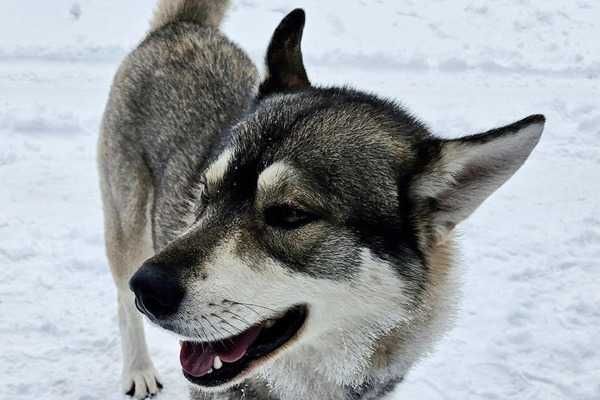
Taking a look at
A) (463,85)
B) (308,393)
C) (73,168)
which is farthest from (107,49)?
(308,393)

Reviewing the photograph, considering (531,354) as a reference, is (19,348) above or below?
below

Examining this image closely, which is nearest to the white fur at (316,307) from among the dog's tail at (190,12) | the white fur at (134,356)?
the white fur at (134,356)

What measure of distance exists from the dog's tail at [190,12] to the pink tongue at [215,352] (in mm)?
2645

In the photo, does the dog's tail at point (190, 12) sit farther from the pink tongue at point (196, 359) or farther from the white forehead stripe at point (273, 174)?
the pink tongue at point (196, 359)

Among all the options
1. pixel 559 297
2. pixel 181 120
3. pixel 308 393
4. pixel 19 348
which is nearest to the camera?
pixel 308 393

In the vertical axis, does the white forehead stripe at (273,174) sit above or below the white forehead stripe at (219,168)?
above

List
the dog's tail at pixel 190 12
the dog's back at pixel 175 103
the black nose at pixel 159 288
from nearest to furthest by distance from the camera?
the black nose at pixel 159 288, the dog's back at pixel 175 103, the dog's tail at pixel 190 12

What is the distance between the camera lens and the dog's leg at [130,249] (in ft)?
13.0

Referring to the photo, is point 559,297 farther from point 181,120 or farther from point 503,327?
point 181,120

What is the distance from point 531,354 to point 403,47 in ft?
15.3

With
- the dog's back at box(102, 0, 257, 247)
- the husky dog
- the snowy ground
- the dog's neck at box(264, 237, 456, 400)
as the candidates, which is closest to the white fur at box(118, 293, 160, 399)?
the snowy ground

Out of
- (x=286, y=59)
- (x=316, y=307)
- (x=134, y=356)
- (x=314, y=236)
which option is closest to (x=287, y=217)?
(x=314, y=236)

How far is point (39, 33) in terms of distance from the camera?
7816 mm

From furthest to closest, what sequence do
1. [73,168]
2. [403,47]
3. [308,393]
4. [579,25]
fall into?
[579,25]
[403,47]
[73,168]
[308,393]
